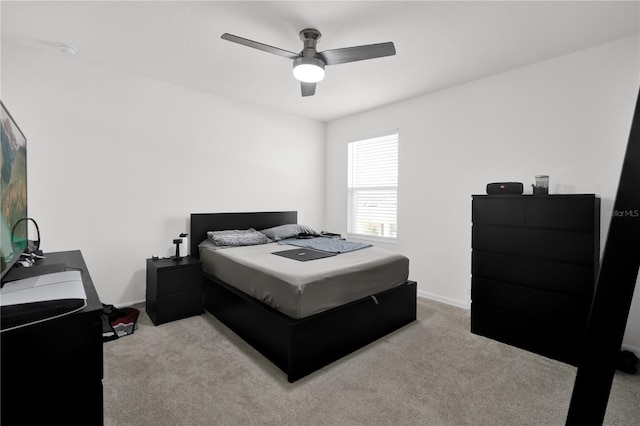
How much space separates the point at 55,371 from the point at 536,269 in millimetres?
2918

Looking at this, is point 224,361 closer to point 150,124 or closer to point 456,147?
point 150,124

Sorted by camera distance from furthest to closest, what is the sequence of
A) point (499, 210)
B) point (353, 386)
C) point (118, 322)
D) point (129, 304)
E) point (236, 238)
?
point (236, 238), point (129, 304), point (118, 322), point (499, 210), point (353, 386)

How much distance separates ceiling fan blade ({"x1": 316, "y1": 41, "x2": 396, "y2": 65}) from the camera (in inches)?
80.6

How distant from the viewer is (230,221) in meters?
3.82

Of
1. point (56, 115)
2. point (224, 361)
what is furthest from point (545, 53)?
point (56, 115)

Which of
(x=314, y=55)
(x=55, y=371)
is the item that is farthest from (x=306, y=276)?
(x=314, y=55)

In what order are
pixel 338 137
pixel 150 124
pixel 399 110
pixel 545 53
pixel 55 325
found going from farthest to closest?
1. pixel 338 137
2. pixel 399 110
3. pixel 150 124
4. pixel 545 53
5. pixel 55 325

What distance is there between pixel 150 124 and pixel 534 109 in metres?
3.92

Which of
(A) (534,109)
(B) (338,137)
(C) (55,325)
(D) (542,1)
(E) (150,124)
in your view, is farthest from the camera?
(B) (338,137)

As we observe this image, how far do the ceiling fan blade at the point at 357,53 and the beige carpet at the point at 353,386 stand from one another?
221 centimetres

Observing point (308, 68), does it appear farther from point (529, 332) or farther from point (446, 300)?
point (446, 300)

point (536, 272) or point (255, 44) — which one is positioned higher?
point (255, 44)

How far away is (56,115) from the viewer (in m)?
2.80

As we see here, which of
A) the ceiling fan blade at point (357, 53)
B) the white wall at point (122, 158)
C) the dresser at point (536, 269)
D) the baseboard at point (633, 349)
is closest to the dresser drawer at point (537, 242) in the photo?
the dresser at point (536, 269)
